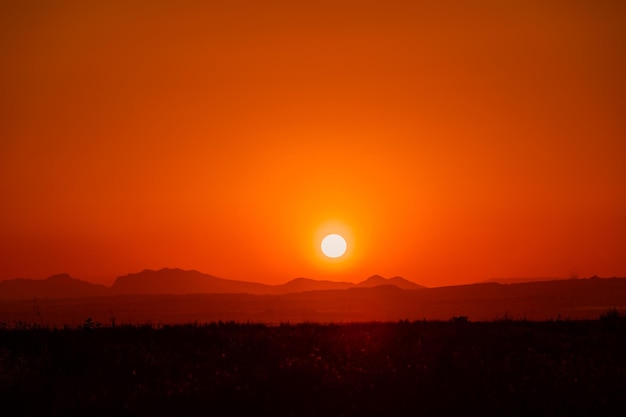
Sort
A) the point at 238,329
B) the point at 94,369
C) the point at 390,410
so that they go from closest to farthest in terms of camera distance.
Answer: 1. the point at 390,410
2. the point at 94,369
3. the point at 238,329

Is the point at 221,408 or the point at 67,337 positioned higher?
the point at 67,337

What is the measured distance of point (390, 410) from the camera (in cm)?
1719

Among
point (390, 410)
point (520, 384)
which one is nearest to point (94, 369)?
point (390, 410)

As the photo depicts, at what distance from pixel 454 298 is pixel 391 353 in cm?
12516

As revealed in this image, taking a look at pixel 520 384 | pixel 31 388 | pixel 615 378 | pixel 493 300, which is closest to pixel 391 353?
pixel 520 384

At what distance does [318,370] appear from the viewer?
1959 cm

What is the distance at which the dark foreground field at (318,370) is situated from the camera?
1742 cm

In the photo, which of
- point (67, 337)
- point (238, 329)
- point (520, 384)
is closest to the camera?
point (520, 384)

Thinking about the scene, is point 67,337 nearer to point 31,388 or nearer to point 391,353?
point 31,388

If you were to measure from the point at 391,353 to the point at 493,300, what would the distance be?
109m

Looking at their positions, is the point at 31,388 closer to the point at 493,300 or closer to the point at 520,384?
the point at 520,384

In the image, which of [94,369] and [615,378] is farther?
[94,369]

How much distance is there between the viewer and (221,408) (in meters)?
17.4

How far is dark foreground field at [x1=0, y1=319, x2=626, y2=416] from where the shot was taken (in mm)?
17422
